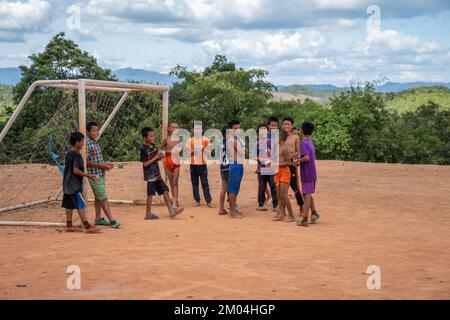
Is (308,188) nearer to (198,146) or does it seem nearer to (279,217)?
(279,217)

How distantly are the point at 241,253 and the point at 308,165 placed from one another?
8.78 ft

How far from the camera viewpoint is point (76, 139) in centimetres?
1006

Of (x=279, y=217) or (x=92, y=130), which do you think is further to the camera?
(x=279, y=217)

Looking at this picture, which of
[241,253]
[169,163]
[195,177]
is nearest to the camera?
[241,253]

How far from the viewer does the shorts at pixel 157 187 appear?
37.0 feet

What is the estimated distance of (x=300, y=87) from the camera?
80.0 metres

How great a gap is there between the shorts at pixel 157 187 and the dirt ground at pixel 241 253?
478 millimetres

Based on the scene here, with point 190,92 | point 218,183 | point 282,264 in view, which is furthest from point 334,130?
point 282,264

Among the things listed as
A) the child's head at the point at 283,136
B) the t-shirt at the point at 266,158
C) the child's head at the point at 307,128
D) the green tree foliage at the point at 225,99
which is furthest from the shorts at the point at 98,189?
the green tree foliage at the point at 225,99

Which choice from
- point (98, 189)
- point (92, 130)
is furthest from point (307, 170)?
point (92, 130)

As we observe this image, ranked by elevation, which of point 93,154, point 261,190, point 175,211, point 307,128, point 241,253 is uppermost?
point 307,128

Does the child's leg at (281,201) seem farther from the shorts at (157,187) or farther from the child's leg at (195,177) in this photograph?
the child's leg at (195,177)
